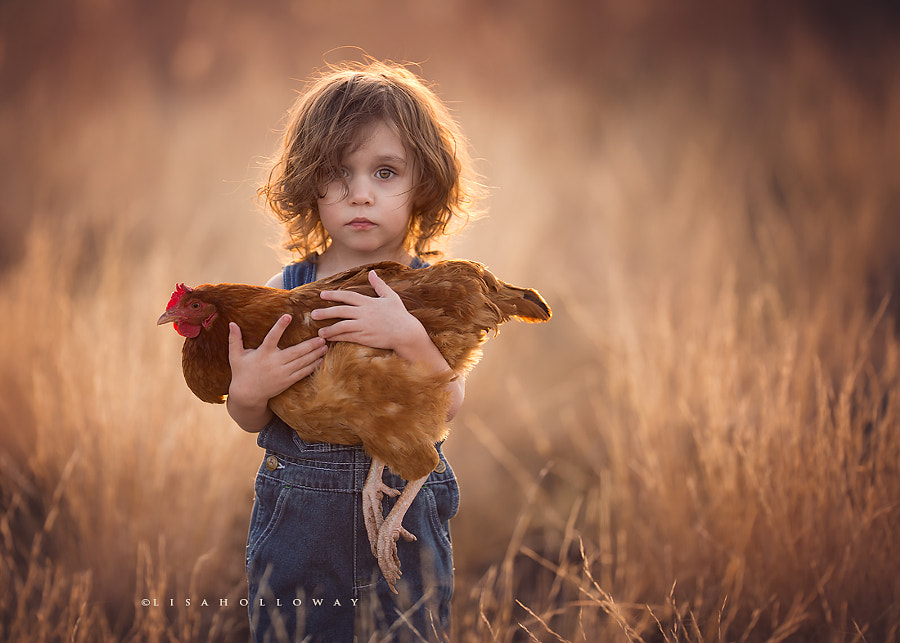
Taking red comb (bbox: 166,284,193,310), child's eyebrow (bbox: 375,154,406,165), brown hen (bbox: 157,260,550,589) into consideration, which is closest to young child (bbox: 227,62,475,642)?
A: child's eyebrow (bbox: 375,154,406,165)

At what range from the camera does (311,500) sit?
1.18 meters

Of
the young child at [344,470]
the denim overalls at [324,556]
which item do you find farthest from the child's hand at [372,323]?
the denim overalls at [324,556]

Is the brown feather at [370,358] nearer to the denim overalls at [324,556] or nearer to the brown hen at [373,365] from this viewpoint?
the brown hen at [373,365]

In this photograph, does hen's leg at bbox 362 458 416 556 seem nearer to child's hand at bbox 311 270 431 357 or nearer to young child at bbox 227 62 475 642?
young child at bbox 227 62 475 642

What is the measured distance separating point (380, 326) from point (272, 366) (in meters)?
0.21

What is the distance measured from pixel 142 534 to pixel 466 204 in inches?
64.2

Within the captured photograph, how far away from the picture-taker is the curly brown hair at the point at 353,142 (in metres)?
1.18

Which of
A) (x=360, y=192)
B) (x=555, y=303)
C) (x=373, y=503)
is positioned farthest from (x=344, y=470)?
(x=555, y=303)

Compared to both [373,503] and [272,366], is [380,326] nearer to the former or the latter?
[272,366]

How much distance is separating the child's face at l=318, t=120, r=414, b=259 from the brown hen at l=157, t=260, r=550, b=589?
3.7 inches

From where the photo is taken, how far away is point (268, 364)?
1.02 meters

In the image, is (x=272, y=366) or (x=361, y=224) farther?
(x=361, y=224)

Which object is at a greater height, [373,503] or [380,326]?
[380,326]

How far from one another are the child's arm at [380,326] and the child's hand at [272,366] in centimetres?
5
